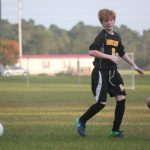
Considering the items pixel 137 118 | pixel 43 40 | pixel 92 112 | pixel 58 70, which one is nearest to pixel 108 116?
pixel 137 118

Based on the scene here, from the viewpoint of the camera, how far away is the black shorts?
9266 mm

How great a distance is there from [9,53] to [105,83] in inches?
3372

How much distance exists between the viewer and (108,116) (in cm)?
1417

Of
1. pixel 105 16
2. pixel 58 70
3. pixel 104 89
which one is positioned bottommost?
pixel 58 70

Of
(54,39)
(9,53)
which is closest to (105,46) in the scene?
(9,53)

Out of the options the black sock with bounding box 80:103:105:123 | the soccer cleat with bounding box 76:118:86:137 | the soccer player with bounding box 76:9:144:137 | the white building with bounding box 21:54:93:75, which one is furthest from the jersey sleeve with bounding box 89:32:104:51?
the white building with bounding box 21:54:93:75

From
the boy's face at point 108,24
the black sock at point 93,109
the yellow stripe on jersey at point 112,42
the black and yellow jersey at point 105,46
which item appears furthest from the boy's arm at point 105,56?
the black sock at point 93,109

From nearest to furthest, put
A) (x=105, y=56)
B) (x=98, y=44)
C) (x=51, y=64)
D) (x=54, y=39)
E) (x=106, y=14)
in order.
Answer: (x=105, y=56) < (x=106, y=14) < (x=98, y=44) < (x=51, y=64) < (x=54, y=39)

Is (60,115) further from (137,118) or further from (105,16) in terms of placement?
Result: (105,16)

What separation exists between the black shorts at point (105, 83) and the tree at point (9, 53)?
7818 centimetres

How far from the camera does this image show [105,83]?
30.5 ft

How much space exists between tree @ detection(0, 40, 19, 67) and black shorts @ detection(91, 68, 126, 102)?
78.2 metres

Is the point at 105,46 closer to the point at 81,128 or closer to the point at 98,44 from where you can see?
the point at 98,44

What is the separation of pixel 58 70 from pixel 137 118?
294 ft
